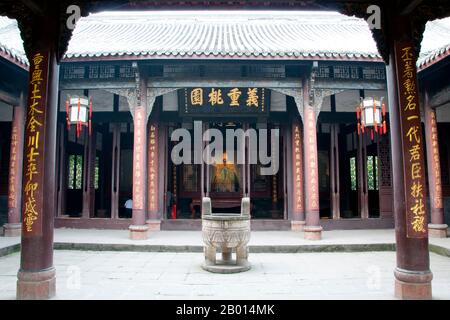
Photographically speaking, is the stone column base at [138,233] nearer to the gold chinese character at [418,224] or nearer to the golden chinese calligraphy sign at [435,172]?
the gold chinese character at [418,224]

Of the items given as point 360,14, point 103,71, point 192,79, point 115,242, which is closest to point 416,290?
point 360,14

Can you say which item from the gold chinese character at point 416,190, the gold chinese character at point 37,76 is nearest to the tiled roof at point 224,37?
the gold chinese character at point 37,76

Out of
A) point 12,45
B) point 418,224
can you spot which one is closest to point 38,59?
point 418,224

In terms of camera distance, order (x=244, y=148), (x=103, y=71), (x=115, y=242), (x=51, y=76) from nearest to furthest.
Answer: (x=51, y=76) < (x=115, y=242) < (x=103, y=71) < (x=244, y=148)

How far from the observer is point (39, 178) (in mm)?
3588

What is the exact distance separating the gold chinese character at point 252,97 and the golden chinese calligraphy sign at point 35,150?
506 cm

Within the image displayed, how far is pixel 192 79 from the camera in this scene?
7438 millimetres

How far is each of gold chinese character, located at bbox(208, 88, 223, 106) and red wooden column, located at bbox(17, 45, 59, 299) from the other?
14.9ft

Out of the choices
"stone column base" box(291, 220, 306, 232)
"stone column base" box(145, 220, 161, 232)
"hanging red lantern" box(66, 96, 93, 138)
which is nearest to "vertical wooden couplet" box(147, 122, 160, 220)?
"stone column base" box(145, 220, 161, 232)

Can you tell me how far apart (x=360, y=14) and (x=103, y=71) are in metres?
6.10

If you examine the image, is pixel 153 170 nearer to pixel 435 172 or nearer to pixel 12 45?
pixel 12 45
